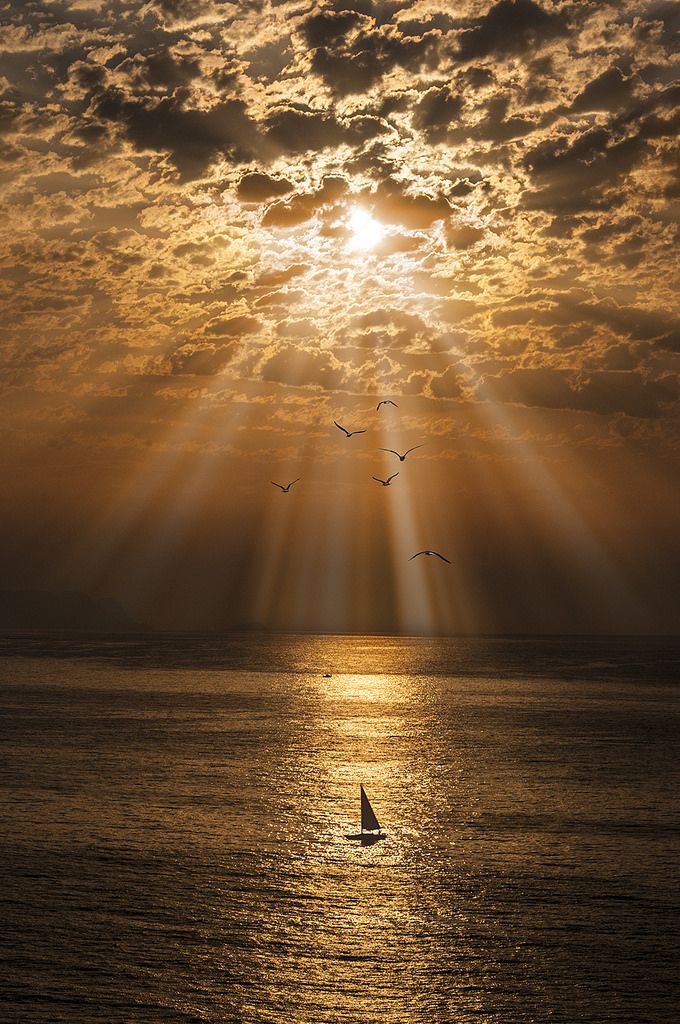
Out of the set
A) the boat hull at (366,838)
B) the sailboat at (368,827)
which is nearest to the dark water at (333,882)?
the boat hull at (366,838)

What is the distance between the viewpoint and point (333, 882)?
37344 mm

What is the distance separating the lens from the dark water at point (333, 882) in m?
26.5

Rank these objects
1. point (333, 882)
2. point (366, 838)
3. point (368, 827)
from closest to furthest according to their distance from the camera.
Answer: point (333, 882) → point (366, 838) → point (368, 827)

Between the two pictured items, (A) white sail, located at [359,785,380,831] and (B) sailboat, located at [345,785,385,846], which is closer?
(B) sailboat, located at [345,785,385,846]

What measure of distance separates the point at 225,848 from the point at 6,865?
28.0 ft

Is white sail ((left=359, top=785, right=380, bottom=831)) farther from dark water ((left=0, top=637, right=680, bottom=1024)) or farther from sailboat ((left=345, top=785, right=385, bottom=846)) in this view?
dark water ((left=0, top=637, right=680, bottom=1024))

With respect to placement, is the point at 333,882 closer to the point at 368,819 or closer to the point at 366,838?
the point at 366,838

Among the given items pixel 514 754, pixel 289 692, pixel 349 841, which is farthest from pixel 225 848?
pixel 289 692

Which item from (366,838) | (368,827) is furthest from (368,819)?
(366,838)

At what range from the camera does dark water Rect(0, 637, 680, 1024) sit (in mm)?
26516

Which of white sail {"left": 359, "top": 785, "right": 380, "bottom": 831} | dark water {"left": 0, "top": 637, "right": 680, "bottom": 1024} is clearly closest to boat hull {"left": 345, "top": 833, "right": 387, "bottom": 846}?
white sail {"left": 359, "top": 785, "right": 380, "bottom": 831}

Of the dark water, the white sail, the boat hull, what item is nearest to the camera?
the dark water

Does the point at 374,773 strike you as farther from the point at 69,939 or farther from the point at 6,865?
the point at 69,939

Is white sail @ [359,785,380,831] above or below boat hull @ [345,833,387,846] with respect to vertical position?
above
